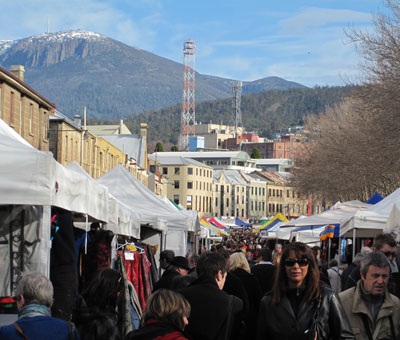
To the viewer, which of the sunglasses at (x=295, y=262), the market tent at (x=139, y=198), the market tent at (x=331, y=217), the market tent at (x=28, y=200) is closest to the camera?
the sunglasses at (x=295, y=262)

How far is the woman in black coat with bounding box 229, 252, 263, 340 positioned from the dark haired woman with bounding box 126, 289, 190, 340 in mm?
2504

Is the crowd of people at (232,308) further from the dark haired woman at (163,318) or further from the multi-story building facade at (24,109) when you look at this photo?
the multi-story building facade at (24,109)

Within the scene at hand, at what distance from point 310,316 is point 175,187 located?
14391cm

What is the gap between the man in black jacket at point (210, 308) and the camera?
6758mm

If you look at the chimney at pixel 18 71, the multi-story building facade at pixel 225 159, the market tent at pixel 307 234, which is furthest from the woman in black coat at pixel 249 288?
the multi-story building facade at pixel 225 159

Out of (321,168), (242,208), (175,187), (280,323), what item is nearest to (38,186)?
(280,323)

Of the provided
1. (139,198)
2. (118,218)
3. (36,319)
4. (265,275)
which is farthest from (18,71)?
(36,319)

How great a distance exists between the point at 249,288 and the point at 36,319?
13.6 ft

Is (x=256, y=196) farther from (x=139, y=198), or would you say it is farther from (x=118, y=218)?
(x=118, y=218)

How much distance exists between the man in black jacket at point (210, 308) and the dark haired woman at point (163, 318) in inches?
55.8

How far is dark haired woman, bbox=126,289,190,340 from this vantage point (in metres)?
5.19

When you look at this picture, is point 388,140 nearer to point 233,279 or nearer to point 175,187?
point 233,279

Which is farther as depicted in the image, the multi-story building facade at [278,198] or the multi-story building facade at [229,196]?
the multi-story building facade at [278,198]

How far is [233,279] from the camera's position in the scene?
805 cm
